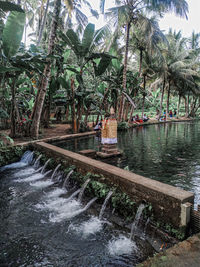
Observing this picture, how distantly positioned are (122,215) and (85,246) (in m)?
0.99

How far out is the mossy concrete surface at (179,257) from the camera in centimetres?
209

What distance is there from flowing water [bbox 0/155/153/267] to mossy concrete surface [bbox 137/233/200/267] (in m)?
0.72

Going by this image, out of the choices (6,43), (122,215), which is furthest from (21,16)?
(122,215)

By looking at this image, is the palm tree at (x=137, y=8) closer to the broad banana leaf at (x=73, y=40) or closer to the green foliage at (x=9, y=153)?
the broad banana leaf at (x=73, y=40)

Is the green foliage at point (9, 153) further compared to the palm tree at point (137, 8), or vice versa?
the palm tree at point (137, 8)

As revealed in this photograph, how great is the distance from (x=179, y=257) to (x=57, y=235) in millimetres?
2054

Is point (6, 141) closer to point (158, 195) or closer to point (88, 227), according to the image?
point (88, 227)

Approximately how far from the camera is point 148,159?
7.27 m

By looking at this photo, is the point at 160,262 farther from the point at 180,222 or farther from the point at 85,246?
the point at 85,246

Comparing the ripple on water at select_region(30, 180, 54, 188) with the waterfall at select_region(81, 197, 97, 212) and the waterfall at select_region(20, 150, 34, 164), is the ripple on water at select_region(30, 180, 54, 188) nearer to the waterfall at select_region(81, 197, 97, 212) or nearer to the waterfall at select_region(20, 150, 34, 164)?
the waterfall at select_region(81, 197, 97, 212)

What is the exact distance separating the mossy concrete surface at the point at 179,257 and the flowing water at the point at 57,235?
0.72 meters

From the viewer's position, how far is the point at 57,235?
345 centimetres

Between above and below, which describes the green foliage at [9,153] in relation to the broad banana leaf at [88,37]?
below

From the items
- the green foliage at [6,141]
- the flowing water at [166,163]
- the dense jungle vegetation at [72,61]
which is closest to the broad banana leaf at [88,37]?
the dense jungle vegetation at [72,61]
